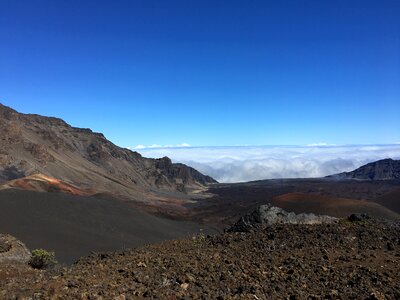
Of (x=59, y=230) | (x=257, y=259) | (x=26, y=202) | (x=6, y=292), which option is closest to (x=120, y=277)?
(x=6, y=292)

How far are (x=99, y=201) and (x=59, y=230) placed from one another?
491 inches

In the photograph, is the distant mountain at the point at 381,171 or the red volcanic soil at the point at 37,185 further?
the distant mountain at the point at 381,171

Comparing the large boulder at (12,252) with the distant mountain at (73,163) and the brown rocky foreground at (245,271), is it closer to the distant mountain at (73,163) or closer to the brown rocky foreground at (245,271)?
the brown rocky foreground at (245,271)

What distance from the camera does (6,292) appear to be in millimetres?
7867

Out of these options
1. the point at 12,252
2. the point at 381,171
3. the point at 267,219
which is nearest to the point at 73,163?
the point at 12,252

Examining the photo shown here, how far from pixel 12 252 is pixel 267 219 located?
10180 millimetres

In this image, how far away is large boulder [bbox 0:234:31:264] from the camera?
16.8 meters

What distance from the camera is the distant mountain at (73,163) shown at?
70.9m

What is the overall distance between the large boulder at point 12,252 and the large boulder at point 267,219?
852 cm

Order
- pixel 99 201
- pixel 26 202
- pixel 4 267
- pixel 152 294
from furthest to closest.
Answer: pixel 99 201 < pixel 26 202 < pixel 4 267 < pixel 152 294

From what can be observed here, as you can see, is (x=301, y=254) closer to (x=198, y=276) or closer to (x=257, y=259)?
(x=257, y=259)

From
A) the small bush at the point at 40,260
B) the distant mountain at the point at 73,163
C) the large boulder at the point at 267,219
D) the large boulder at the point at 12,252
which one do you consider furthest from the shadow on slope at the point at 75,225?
the large boulder at the point at 267,219

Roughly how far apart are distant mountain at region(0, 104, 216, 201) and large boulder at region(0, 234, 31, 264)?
34235 millimetres

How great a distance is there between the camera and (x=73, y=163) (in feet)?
310
